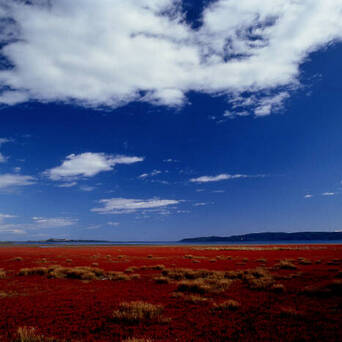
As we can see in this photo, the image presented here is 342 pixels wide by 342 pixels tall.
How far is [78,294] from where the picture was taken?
488 inches

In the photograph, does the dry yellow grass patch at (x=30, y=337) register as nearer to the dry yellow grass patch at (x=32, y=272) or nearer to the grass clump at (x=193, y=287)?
the grass clump at (x=193, y=287)

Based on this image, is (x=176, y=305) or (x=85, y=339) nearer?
(x=85, y=339)

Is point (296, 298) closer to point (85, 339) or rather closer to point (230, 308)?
point (230, 308)

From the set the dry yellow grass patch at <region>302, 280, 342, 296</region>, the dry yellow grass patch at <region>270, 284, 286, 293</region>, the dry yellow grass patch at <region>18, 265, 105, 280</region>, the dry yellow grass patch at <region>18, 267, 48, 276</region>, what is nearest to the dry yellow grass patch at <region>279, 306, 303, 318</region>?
the dry yellow grass patch at <region>302, 280, 342, 296</region>

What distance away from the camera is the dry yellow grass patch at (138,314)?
27.2 ft

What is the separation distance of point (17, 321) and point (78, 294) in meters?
4.41

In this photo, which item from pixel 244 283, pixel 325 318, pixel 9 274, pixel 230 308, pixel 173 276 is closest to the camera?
pixel 325 318

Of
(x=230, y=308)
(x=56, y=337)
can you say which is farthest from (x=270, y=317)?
(x=56, y=337)

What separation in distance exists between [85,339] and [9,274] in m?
15.9

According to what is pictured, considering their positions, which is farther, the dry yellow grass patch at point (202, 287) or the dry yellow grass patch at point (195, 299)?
the dry yellow grass patch at point (202, 287)

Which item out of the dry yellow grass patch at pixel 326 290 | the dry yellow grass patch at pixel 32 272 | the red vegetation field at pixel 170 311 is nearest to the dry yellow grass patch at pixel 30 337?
the red vegetation field at pixel 170 311

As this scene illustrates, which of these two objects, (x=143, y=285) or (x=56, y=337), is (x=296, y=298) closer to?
(x=143, y=285)

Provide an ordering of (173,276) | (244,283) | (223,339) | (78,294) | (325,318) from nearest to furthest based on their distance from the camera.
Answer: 1. (223,339)
2. (325,318)
3. (78,294)
4. (244,283)
5. (173,276)

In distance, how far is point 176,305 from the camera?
10156 millimetres
